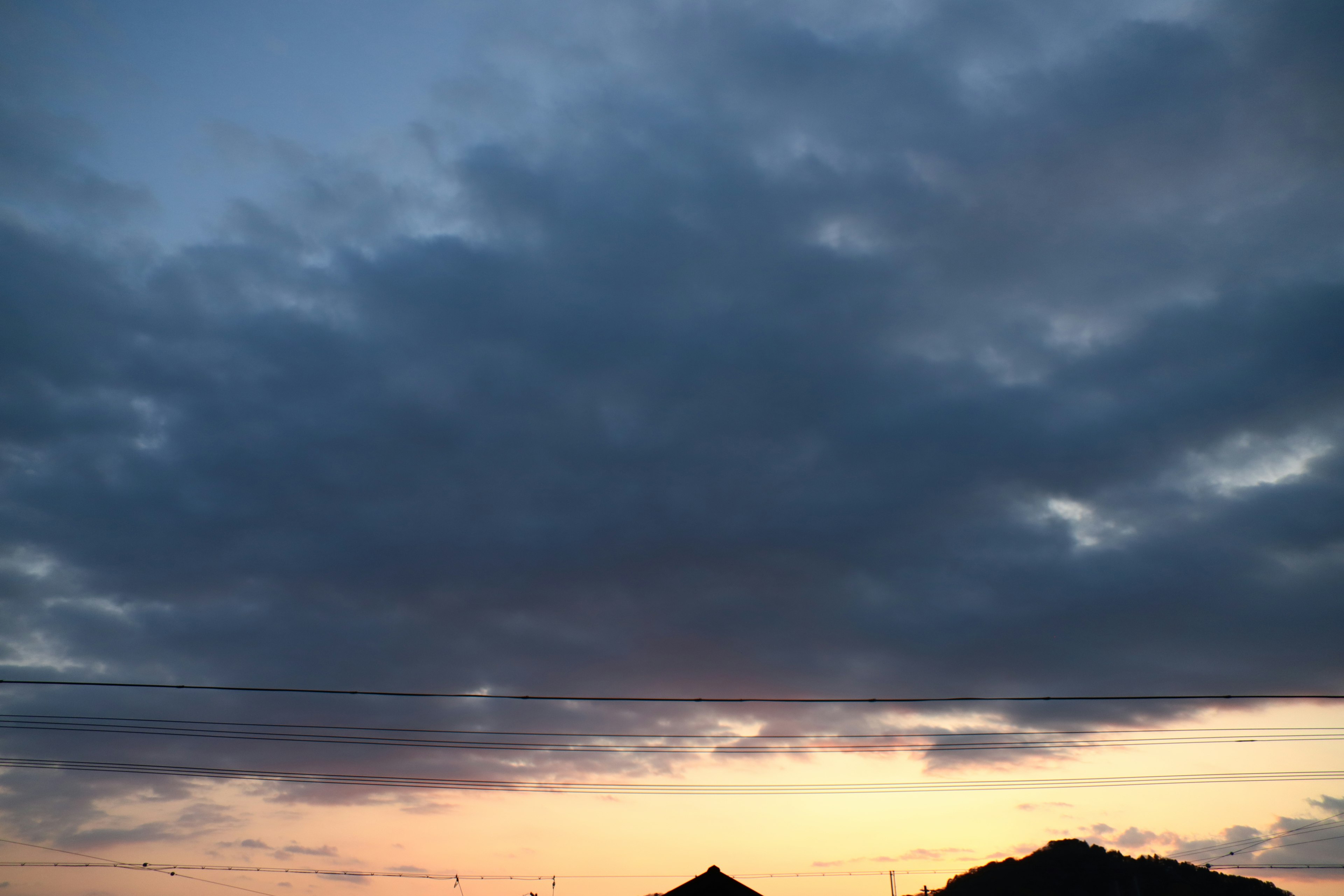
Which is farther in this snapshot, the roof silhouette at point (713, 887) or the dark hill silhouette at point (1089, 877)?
the dark hill silhouette at point (1089, 877)

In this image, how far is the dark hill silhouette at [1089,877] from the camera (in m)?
149

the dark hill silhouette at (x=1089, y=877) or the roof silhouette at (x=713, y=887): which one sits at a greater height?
the roof silhouette at (x=713, y=887)

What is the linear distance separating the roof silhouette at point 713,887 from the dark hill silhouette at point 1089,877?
125m

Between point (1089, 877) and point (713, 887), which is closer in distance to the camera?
point (713, 887)

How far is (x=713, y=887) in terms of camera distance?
156 ft

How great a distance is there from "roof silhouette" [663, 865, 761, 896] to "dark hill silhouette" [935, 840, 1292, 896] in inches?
4941

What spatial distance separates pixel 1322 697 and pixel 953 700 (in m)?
18.9

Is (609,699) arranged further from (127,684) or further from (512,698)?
(127,684)

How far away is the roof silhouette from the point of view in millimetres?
47000

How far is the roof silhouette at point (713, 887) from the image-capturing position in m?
47.0

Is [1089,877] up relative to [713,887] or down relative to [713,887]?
down

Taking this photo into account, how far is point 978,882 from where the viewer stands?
16562cm

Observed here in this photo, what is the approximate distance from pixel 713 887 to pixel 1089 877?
13908 cm

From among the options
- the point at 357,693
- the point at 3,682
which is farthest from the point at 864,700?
the point at 3,682
